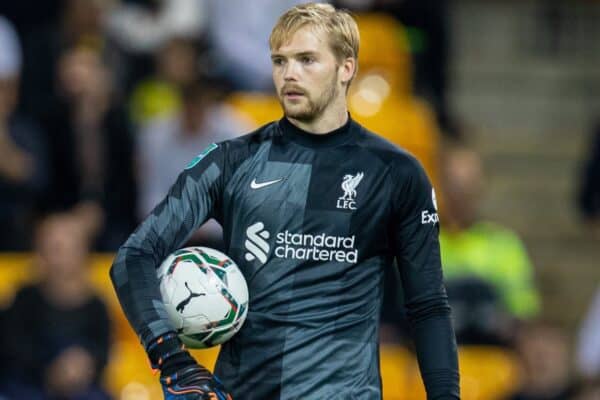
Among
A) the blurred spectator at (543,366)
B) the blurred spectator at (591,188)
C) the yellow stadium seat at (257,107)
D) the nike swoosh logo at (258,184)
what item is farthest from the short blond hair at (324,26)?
the blurred spectator at (591,188)

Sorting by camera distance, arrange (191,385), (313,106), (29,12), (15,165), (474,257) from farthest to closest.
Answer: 1. (29,12)
2. (474,257)
3. (15,165)
4. (313,106)
5. (191,385)

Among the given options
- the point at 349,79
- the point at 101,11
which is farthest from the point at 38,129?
the point at 349,79

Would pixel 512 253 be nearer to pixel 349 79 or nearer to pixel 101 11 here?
pixel 101 11

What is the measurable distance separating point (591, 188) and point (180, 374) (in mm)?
5868

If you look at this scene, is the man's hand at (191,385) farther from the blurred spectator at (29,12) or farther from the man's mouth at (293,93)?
the blurred spectator at (29,12)

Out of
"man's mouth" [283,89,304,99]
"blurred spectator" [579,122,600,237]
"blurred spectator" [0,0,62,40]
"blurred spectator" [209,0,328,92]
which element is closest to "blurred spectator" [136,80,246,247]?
"blurred spectator" [209,0,328,92]

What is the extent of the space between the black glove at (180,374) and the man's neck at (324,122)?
0.81 metres

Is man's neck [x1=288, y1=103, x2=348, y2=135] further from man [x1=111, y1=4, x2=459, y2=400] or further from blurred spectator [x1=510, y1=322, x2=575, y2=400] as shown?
blurred spectator [x1=510, y1=322, x2=575, y2=400]

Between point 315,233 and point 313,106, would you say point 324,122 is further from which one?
point 315,233

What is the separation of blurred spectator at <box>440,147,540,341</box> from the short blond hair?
4.15 m

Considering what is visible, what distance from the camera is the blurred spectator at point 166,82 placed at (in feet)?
29.6

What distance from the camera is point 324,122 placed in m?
4.44

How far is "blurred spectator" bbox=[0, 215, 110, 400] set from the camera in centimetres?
746

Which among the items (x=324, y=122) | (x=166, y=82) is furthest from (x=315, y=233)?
(x=166, y=82)
